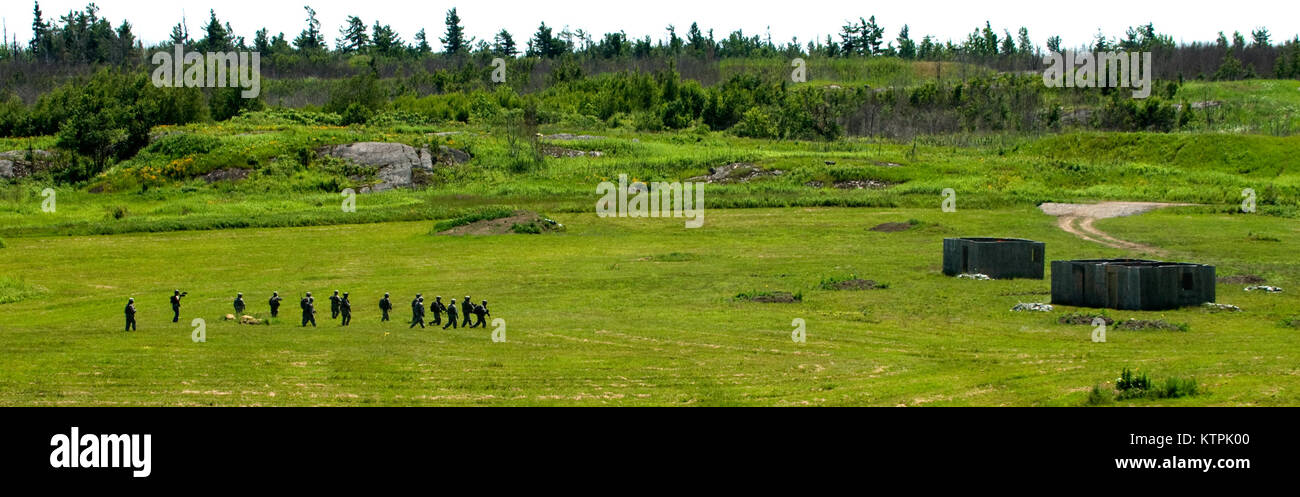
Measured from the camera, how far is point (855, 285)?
171 feet

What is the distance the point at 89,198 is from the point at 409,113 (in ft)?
165

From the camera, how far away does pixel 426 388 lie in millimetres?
29266

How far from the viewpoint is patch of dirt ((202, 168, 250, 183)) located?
348 feet

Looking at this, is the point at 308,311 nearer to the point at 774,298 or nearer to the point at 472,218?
the point at 774,298

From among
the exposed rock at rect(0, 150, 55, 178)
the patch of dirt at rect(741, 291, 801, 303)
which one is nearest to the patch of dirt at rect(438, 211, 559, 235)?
the patch of dirt at rect(741, 291, 801, 303)

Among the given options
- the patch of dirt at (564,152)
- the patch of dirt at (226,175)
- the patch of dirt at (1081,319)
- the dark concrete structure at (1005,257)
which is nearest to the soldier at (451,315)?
the patch of dirt at (1081,319)

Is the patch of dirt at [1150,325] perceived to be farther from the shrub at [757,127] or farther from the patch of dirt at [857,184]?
the shrub at [757,127]

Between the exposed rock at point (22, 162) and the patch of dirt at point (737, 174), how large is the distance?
57502 millimetres

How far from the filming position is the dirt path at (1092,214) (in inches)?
2753

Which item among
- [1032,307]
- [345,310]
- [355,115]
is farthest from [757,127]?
[345,310]

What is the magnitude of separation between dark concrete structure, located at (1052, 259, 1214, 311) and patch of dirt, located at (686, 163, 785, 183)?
6463 cm

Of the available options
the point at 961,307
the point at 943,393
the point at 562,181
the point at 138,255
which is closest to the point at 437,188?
the point at 562,181

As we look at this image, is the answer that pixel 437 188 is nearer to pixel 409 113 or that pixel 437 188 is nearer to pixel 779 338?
pixel 409 113

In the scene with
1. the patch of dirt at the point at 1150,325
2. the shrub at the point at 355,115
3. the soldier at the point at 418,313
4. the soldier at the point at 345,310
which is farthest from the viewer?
the shrub at the point at 355,115
